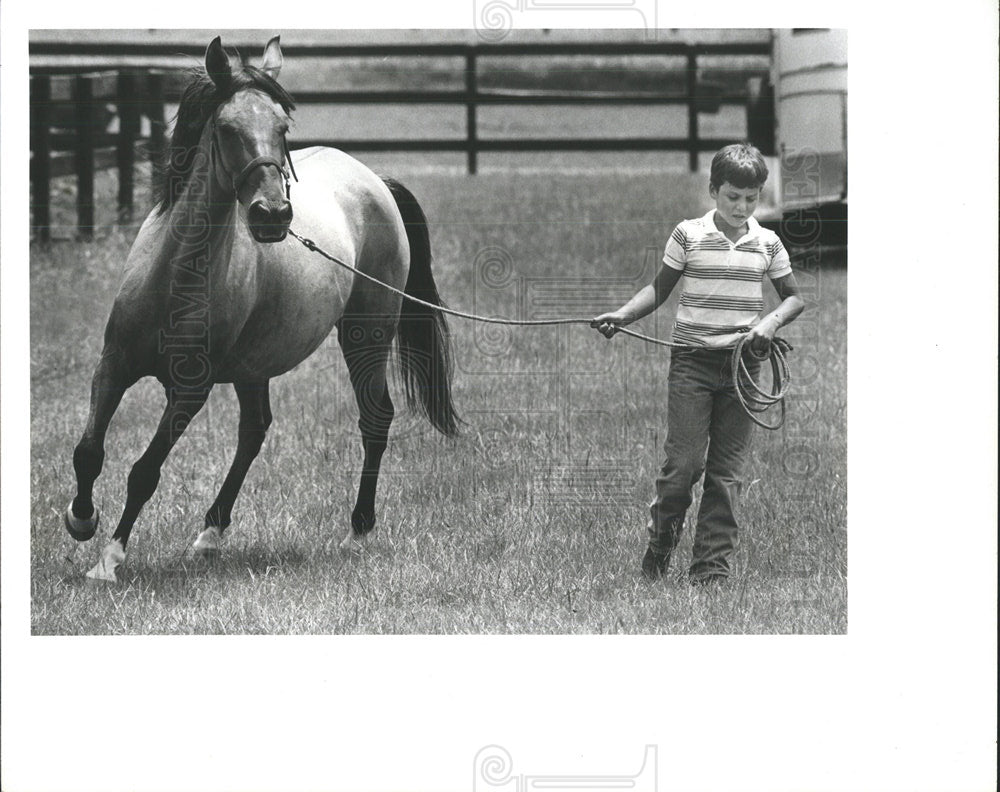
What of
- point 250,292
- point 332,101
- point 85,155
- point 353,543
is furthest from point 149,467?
point 85,155

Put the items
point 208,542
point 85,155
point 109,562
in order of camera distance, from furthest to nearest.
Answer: point 85,155
point 208,542
point 109,562

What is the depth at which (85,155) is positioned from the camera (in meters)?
7.48

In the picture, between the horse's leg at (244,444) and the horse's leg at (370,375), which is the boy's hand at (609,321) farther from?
the horse's leg at (244,444)

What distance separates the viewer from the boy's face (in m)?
4.50

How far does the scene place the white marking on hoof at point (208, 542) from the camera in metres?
5.05

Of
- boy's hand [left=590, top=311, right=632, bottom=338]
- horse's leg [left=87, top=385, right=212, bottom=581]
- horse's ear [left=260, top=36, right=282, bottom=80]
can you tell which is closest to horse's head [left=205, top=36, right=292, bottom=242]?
horse's ear [left=260, top=36, right=282, bottom=80]

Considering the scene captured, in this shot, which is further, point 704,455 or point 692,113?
point 692,113

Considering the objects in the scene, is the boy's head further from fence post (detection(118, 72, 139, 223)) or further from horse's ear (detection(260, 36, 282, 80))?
fence post (detection(118, 72, 139, 223))

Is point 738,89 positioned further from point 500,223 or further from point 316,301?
point 316,301

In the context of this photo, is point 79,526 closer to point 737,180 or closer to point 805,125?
point 737,180

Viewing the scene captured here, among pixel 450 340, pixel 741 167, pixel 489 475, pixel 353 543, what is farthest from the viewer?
pixel 450 340

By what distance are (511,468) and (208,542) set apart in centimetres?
125

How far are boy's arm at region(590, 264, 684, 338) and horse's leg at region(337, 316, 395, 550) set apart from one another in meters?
1.43
